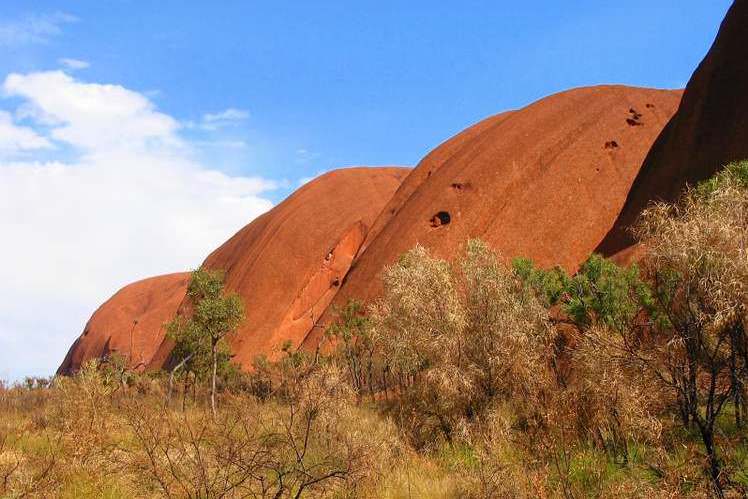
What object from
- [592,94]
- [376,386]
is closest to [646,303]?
[376,386]

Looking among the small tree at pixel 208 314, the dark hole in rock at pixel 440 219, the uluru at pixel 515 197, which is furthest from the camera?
the dark hole in rock at pixel 440 219

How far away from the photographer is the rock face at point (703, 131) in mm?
33125

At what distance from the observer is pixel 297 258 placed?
2135 inches

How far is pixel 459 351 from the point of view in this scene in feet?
42.0

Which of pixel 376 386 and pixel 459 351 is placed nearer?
pixel 459 351

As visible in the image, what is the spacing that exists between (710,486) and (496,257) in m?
9.03

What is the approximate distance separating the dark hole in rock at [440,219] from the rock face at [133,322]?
119ft

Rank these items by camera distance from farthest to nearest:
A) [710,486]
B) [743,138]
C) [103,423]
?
1. [743,138]
2. [103,423]
3. [710,486]

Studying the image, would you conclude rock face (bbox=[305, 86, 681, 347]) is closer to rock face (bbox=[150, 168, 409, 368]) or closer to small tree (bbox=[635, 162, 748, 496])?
rock face (bbox=[150, 168, 409, 368])

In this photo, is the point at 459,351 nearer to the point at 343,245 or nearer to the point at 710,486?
the point at 710,486

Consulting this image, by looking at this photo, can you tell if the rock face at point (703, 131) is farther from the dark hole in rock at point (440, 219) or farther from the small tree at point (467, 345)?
the small tree at point (467, 345)

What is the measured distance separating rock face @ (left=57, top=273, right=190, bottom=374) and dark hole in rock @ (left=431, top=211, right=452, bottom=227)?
36383 mm

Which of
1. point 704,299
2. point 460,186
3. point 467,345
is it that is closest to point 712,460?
point 704,299

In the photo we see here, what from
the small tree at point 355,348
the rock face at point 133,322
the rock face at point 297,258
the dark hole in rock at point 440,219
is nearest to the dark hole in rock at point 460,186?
the dark hole in rock at point 440,219
